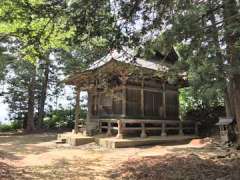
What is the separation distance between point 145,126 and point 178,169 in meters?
9.97

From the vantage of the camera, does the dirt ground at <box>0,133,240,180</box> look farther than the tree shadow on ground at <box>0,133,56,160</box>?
No

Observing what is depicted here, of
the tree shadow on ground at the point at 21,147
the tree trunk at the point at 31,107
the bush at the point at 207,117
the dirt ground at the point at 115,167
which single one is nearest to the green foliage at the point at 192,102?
the bush at the point at 207,117

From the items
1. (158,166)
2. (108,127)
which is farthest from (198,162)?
(108,127)

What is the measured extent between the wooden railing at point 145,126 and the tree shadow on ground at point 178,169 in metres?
6.28

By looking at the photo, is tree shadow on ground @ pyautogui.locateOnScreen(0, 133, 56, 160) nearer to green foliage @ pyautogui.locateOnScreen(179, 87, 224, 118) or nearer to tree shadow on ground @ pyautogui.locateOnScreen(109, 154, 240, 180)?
tree shadow on ground @ pyautogui.locateOnScreen(109, 154, 240, 180)

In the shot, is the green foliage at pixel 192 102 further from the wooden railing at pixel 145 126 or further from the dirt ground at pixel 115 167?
the dirt ground at pixel 115 167

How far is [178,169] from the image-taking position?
9203mm

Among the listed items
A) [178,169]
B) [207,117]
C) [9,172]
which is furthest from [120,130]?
[9,172]

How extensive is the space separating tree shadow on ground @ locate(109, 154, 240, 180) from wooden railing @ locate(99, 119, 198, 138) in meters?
6.28

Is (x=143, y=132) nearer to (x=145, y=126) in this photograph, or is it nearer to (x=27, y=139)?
(x=145, y=126)

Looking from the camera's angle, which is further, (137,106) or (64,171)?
(137,106)

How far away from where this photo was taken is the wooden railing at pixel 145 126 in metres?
17.2

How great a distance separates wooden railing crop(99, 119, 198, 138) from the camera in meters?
17.2

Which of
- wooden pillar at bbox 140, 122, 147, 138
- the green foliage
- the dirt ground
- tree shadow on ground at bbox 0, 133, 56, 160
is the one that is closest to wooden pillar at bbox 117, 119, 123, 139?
wooden pillar at bbox 140, 122, 147, 138
